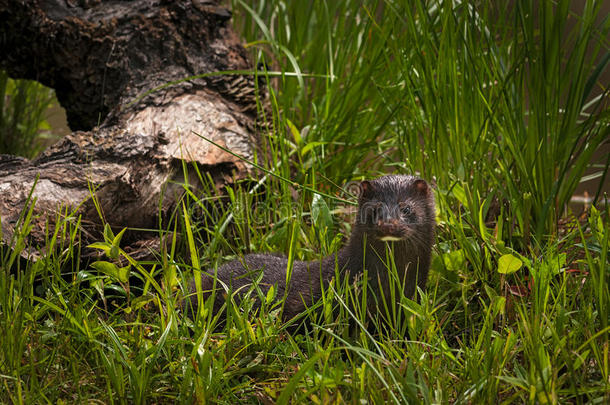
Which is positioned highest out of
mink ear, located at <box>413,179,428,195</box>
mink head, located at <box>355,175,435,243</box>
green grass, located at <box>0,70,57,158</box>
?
mink ear, located at <box>413,179,428,195</box>

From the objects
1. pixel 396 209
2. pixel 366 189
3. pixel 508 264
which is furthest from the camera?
pixel 366 189

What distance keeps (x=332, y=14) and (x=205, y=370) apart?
3664mm

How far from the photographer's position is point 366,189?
3.33m

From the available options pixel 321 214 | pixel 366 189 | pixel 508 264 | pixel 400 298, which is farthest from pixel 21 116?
pixel 508 264

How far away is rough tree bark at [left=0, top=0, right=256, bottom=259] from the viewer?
387 cm

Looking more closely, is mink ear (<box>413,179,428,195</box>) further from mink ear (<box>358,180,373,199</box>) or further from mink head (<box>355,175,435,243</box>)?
mink ear (<box>358,180,373,199</box>)

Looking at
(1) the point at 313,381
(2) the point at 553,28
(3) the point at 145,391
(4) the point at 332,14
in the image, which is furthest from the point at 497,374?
(4) the point at 332,14

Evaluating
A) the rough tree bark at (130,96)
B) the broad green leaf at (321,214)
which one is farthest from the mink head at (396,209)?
the rough tree bark at (130,96)

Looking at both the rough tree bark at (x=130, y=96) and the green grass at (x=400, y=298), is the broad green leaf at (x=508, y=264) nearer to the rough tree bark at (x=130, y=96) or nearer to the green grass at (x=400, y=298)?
the green grass at (x=400, y=298)

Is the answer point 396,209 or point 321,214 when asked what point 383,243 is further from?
point 321,214

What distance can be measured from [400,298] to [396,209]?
422 millimetres

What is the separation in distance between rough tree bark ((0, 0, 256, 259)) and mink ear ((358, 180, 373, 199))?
1.15m

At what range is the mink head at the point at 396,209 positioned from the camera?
10.2 feet

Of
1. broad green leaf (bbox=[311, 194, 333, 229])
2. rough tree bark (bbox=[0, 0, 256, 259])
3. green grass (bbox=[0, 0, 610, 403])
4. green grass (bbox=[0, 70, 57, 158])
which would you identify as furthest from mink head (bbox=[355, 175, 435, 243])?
green grass (bbox=[0, 70, 57, 158])
